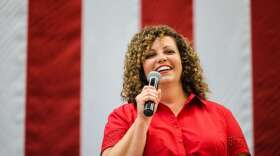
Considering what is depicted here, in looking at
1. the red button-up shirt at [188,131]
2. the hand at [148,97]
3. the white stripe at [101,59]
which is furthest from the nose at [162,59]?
the white stripe at [101,59]

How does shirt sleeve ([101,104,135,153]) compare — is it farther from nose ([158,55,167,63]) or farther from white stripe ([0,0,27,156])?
white stripe ([0,0,27,156])

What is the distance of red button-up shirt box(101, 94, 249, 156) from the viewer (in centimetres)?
122

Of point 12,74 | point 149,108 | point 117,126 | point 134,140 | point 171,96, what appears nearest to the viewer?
point 149,108

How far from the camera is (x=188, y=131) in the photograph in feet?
4.10

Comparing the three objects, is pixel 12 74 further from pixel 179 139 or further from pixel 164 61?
pixel 179 139

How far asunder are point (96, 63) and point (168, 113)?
0.52m

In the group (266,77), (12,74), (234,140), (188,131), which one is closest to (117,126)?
(188,131)

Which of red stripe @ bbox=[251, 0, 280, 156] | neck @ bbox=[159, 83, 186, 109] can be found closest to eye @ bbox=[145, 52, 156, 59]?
neck @ bbox=[159, 83, 186, 109]

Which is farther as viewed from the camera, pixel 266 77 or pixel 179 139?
pixel 266 77

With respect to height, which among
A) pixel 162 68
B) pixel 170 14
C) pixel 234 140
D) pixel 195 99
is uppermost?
pixel 170 14

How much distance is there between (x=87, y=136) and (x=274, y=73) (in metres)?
0.84

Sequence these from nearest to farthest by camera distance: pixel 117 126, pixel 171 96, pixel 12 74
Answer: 1. pixel 117 126
2. pixel 171 96
3. pixel 12 74

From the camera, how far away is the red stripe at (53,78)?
1673mm

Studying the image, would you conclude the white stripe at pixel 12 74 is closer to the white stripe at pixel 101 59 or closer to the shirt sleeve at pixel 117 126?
the white stripe at pixel 101 59
